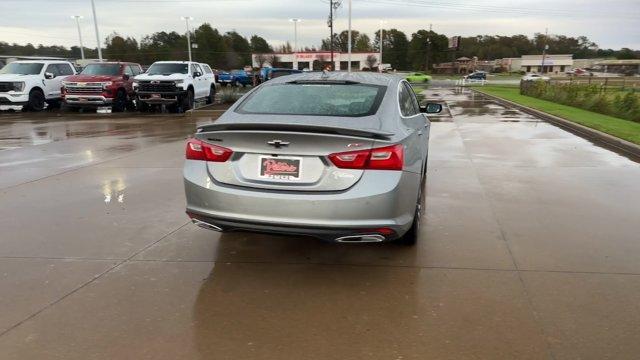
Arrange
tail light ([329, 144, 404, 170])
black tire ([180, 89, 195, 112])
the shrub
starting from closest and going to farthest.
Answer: tail light ([329, 144, 404, 170]) → the shrub → black tire ([180, 89, 195, 112])

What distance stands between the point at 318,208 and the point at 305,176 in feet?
0.84

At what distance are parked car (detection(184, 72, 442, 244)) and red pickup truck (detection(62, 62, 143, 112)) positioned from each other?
17.1 metres

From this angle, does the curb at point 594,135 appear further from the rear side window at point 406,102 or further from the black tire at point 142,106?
the black tire at point 142,106

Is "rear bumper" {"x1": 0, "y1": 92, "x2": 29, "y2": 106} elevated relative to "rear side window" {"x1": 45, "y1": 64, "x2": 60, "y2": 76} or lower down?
lower down

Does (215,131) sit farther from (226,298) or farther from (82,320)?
(82,320)

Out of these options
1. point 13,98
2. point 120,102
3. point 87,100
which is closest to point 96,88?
point 87,100

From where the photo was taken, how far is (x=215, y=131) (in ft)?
13.3

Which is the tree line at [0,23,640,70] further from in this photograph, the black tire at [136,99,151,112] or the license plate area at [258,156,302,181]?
Result: the license plate area at [258,156,302,181]

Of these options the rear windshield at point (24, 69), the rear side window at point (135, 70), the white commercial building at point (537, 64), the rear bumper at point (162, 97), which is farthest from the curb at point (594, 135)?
the white commercial building at point (537, 64)

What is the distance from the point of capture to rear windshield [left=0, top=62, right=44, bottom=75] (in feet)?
67.1

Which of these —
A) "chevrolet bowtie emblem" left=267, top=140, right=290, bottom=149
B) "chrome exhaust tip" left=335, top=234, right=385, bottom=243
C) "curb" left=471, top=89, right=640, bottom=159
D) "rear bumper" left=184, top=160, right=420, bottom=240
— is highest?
"chevrolet bowtie emblem" left=267, top=140, right=290, bottom=149

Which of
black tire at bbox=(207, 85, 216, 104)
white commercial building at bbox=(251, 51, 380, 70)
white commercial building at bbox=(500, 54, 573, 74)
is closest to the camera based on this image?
black tire at bbox=(207, 85, 216, 104)

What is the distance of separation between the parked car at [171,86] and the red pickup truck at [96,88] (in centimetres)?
92

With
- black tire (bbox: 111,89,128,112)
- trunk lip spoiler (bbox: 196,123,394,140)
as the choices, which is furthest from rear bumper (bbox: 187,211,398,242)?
black tire (bbox: 111,89,128,112)
